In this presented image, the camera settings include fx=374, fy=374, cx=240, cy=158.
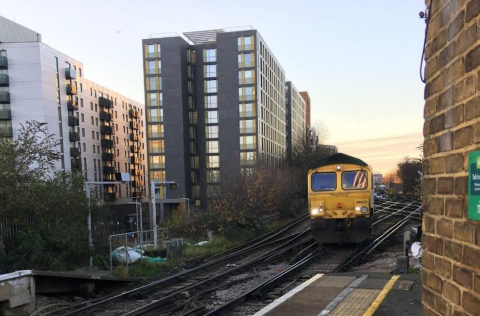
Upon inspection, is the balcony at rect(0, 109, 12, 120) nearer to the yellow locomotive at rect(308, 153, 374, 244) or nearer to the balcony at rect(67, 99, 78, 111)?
the balcony at rect(67, 99, 78, 111)

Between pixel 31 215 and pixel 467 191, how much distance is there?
13.8 m

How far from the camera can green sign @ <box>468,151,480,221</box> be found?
1774mm

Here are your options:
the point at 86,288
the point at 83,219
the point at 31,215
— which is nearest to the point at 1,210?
the point at 31,215

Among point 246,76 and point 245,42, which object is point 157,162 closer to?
point 246,76

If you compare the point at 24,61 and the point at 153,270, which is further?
the point at 24,61

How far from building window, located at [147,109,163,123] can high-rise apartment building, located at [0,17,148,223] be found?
11.3m

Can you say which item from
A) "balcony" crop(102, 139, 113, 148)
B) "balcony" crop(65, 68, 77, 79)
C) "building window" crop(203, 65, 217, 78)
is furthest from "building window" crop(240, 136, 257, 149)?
"balcony" crop(102, 139, 113, 148)

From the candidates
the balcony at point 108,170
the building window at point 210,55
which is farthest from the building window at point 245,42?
the balcony at point 108,170

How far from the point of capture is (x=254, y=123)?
57031mm

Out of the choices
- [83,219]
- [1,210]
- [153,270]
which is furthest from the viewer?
[83,219]

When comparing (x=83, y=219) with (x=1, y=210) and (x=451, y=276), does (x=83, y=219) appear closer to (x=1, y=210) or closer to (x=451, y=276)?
(x=1, y=210)

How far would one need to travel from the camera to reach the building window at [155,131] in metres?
57.5

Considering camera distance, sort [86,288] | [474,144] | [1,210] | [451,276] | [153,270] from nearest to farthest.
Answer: [474,144] < [451,276] < [86,288] < [1,210] < [153,270]

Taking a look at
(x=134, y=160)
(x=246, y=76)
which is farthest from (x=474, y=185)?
(x=134, y=160)
